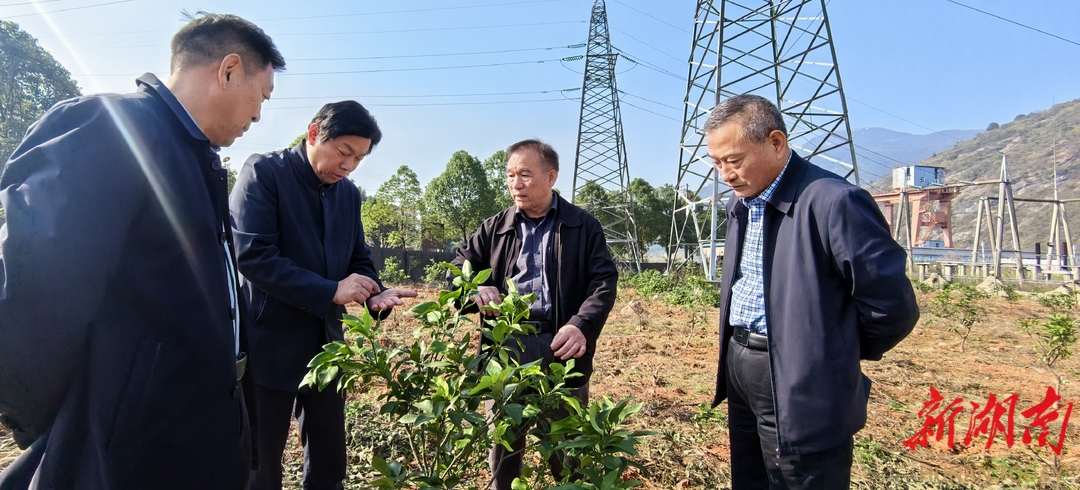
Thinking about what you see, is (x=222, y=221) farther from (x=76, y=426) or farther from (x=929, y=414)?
(x=929, y=414)

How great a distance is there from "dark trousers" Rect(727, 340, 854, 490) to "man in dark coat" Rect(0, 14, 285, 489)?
163cm

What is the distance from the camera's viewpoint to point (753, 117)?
5.94 feet

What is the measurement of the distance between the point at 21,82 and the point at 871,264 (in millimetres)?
31632

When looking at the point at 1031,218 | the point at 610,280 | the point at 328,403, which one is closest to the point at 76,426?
the point at 328,403

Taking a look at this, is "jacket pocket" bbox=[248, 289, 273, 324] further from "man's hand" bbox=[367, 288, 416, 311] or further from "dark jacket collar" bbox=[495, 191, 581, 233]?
"dark jacket collar" bbox=[495, 191, 581, 233]

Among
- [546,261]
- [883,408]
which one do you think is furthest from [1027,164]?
[546,261]

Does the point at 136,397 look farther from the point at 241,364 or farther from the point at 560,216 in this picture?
the point at 560,216

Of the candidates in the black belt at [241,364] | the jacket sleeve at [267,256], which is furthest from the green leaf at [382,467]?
the jacket sleeve at [267,256]

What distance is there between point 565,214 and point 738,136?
85 cm

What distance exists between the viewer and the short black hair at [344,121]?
1992 mm

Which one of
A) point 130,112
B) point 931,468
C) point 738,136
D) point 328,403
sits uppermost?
point 738,136

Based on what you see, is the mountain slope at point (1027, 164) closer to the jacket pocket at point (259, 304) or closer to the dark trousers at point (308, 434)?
the dark trousers at point (308, 434)

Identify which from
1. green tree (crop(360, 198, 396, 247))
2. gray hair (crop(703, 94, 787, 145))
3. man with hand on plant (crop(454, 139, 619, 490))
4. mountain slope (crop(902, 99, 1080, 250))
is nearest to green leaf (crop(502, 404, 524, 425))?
man with hand on plant (crop(454, 139, 619, 490))

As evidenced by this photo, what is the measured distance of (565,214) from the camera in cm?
238
